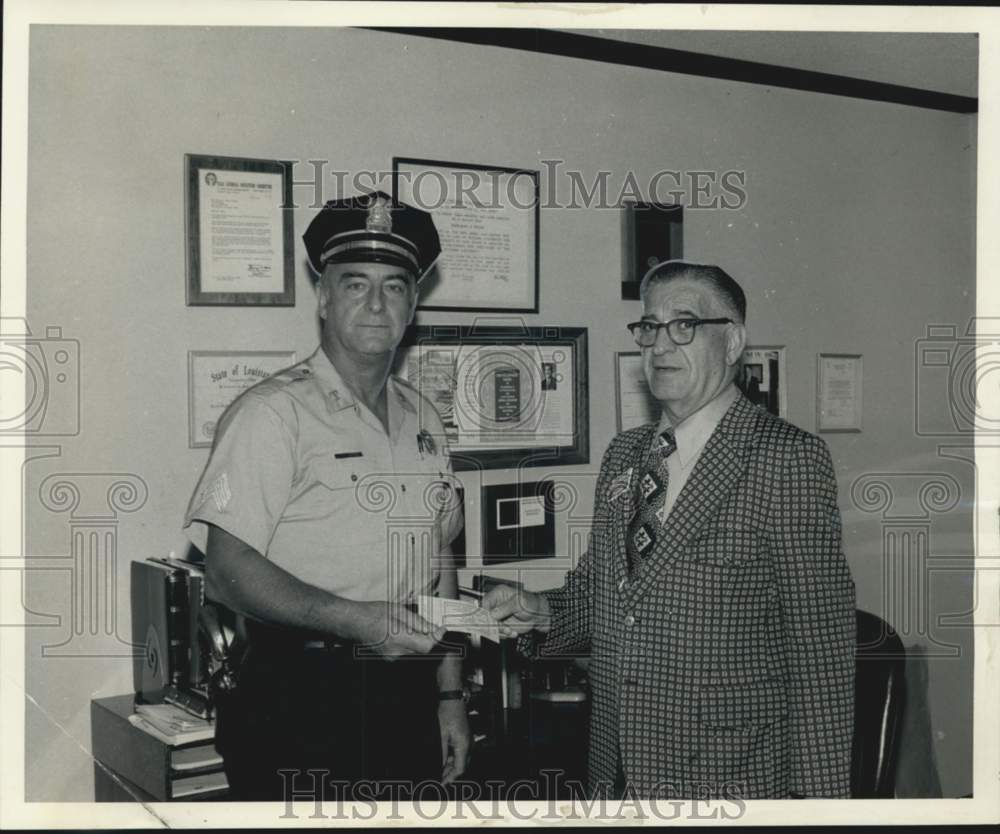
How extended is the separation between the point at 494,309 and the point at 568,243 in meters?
0.25

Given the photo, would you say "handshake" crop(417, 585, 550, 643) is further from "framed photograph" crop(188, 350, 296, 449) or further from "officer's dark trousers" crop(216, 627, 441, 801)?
"framed photograph" crop(188, 350, 296, 449)

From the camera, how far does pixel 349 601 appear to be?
72.4 inches

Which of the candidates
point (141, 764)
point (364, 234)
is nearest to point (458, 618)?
point (141, 764)

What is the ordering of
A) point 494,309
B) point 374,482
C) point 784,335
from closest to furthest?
point 374,482 → point 494,309 → point 784,335

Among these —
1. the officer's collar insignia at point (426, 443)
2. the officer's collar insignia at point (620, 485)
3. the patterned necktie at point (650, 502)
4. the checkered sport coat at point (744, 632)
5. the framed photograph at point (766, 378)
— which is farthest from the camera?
the framed photograph at point (766, 378)

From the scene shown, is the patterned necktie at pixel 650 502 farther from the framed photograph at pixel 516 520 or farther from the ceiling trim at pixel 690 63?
the ceiling trim at pixel 690 63

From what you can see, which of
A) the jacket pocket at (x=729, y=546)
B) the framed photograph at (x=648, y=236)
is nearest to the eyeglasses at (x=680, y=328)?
the jacket pocket at (x=729, y=546)

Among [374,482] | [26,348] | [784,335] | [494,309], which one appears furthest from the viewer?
[784,335]

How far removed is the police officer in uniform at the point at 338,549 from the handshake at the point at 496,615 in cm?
3

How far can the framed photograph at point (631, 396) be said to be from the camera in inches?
86.7

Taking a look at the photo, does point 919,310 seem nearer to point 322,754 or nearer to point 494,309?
point 494,309

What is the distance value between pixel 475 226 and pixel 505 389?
0.37 m

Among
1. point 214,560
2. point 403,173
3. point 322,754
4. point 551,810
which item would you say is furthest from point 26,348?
point 551,810

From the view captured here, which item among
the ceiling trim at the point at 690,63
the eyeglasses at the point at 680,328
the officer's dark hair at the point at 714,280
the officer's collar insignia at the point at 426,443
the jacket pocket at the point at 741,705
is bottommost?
the jacket pocket at the point at 741,705
